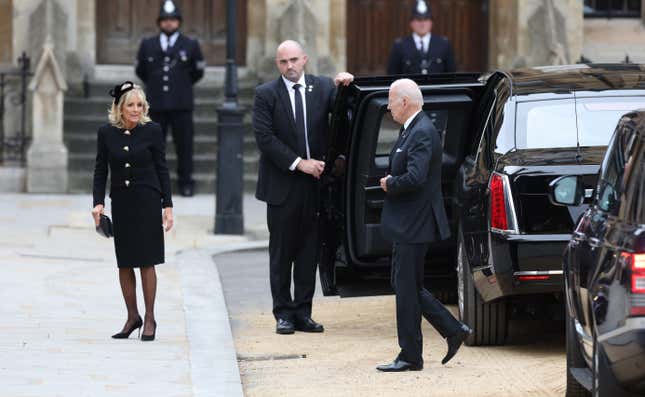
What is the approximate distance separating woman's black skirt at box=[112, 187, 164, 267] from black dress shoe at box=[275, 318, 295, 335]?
1.19 meters

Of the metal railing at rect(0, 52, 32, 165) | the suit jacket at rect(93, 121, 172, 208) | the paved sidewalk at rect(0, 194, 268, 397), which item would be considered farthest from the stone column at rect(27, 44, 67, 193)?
the suit jacket at rect(93, 121, 172, 208)

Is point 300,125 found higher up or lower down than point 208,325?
higher up

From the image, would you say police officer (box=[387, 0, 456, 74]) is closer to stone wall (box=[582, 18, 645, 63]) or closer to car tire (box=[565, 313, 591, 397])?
stone wall (box=[582, 18, 645, 63])

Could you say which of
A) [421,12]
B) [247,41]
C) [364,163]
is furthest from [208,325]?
[247,41]

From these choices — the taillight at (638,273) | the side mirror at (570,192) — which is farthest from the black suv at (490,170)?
the taillight at (638,273)

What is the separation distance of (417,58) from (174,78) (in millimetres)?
2888

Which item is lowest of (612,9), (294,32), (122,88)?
(122,88)

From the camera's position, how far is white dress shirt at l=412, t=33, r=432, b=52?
1967 cm

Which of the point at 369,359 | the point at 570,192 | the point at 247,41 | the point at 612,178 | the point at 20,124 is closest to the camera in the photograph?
the point at 612,178

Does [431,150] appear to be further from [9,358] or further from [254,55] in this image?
[254,55]

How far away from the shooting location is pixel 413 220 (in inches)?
376

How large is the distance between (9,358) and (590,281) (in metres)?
3.76

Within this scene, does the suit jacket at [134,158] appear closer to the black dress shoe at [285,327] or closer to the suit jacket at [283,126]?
the suit jacket at [283,126]

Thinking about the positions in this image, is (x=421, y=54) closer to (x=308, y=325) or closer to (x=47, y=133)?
(x=47, y=133)
